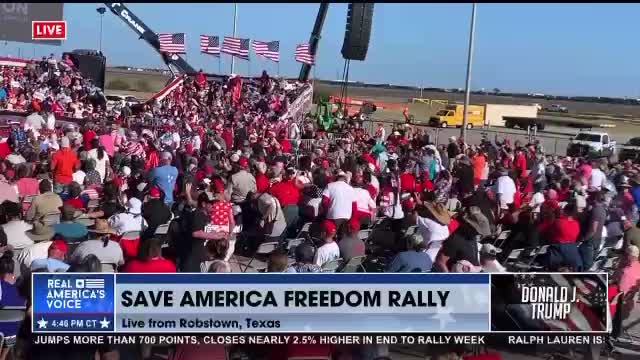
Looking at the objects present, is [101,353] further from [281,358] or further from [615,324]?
[615,324]

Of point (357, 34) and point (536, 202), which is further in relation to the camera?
point (357, 34)

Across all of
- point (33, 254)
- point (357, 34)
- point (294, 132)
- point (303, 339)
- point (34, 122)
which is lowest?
point (303, 339)

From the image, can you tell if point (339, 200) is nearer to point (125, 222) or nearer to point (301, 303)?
point (125, 222)

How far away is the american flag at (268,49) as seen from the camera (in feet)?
111

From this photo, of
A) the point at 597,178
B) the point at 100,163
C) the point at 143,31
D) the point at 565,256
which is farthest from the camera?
the point at 143,31

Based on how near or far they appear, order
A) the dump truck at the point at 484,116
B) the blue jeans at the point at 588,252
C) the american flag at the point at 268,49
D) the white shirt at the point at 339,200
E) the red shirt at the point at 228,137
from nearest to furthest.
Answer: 1. the blue jeans at the point at 588,252
2. the white shirt at the point at 339,200
3. the red shirt at the point at 228,137
4. the american flag at the point at 268,49
5. the dump truck at the point at 484,116

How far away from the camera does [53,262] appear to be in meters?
6.29

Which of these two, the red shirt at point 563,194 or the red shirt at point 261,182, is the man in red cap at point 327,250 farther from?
the red shirt at point 563,194

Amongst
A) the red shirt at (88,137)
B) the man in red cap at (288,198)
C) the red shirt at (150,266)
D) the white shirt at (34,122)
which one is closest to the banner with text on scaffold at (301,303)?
the red shirt at (150,266)

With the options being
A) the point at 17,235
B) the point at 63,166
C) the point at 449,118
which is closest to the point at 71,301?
the point at 17,235

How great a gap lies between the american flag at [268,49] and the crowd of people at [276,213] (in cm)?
1468

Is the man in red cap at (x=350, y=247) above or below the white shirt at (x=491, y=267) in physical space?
below

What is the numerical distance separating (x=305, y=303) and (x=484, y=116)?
58.5 m

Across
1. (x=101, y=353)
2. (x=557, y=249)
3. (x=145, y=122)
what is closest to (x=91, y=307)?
(x=101, y=353)
